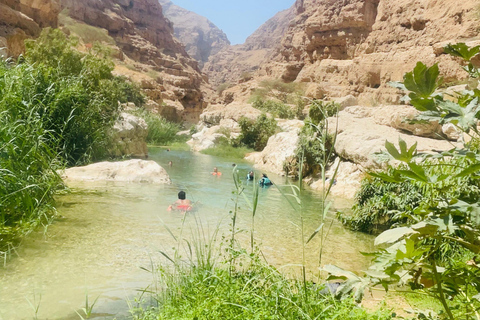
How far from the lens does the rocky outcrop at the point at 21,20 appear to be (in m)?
21.6

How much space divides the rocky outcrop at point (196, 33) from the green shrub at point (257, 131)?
93.8m

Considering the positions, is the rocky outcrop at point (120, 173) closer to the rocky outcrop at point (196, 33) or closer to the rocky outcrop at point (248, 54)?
the rocky outcrop at point (248, 54)

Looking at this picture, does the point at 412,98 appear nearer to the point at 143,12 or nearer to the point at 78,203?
the point at 78,203

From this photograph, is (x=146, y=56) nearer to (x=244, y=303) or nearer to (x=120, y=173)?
(x=120, y=173)

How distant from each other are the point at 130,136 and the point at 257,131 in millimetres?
12919

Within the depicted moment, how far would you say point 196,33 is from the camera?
472 ft

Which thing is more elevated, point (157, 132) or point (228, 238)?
point (228, 238)

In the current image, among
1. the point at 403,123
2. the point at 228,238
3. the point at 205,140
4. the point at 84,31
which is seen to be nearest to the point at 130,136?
the point at 403,123

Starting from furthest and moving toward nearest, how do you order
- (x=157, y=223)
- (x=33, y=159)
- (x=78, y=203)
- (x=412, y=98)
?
(x=78, y=203)
(x=157, y=223)
(x=33, y=159)
(x=412, y=98)

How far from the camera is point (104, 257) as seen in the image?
4.74 metres

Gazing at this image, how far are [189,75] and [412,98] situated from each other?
6461 centimetres

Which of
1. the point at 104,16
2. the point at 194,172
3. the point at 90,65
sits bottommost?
the point at 194,172

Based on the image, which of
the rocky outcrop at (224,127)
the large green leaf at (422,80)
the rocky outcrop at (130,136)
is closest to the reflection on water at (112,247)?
the large green leaf at (422,80)

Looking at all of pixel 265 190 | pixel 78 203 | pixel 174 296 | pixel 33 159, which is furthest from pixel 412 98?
pixel 265 190
